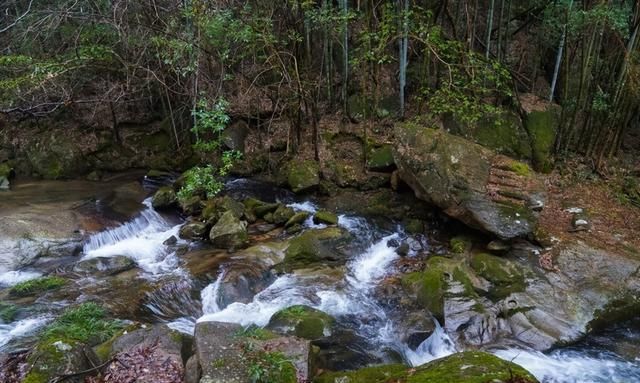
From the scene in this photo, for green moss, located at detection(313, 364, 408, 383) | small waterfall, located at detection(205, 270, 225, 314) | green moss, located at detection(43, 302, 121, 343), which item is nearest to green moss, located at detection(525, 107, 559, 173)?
small waterfall, located at detection(205, 270, 225, 314)

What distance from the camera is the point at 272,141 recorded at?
12883 millimetres

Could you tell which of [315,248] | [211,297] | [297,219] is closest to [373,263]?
[315,248]

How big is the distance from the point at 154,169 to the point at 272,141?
12.2ft

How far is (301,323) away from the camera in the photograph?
20.0ft

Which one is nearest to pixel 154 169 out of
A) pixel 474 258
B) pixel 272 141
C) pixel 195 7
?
pixel 272 141

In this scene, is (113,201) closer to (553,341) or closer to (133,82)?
(133,82)

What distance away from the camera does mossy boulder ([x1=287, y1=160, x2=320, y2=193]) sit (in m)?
11.0

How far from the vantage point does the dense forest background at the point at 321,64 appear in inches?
371

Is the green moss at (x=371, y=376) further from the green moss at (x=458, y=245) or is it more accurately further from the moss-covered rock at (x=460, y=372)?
the green moss at (x=458, y=245)

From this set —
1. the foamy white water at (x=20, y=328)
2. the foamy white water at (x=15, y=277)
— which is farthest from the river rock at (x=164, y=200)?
the foamy white water at (x=20, y=328)

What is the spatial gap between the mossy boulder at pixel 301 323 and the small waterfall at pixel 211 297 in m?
1.18

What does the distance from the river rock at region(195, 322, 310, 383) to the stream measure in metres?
1.27

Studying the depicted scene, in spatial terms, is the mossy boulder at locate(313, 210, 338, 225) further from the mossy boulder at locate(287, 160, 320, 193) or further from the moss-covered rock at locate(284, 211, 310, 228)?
the mossy boulder at locate(287, 160, 320, 193)

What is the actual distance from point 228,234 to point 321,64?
634 cm
